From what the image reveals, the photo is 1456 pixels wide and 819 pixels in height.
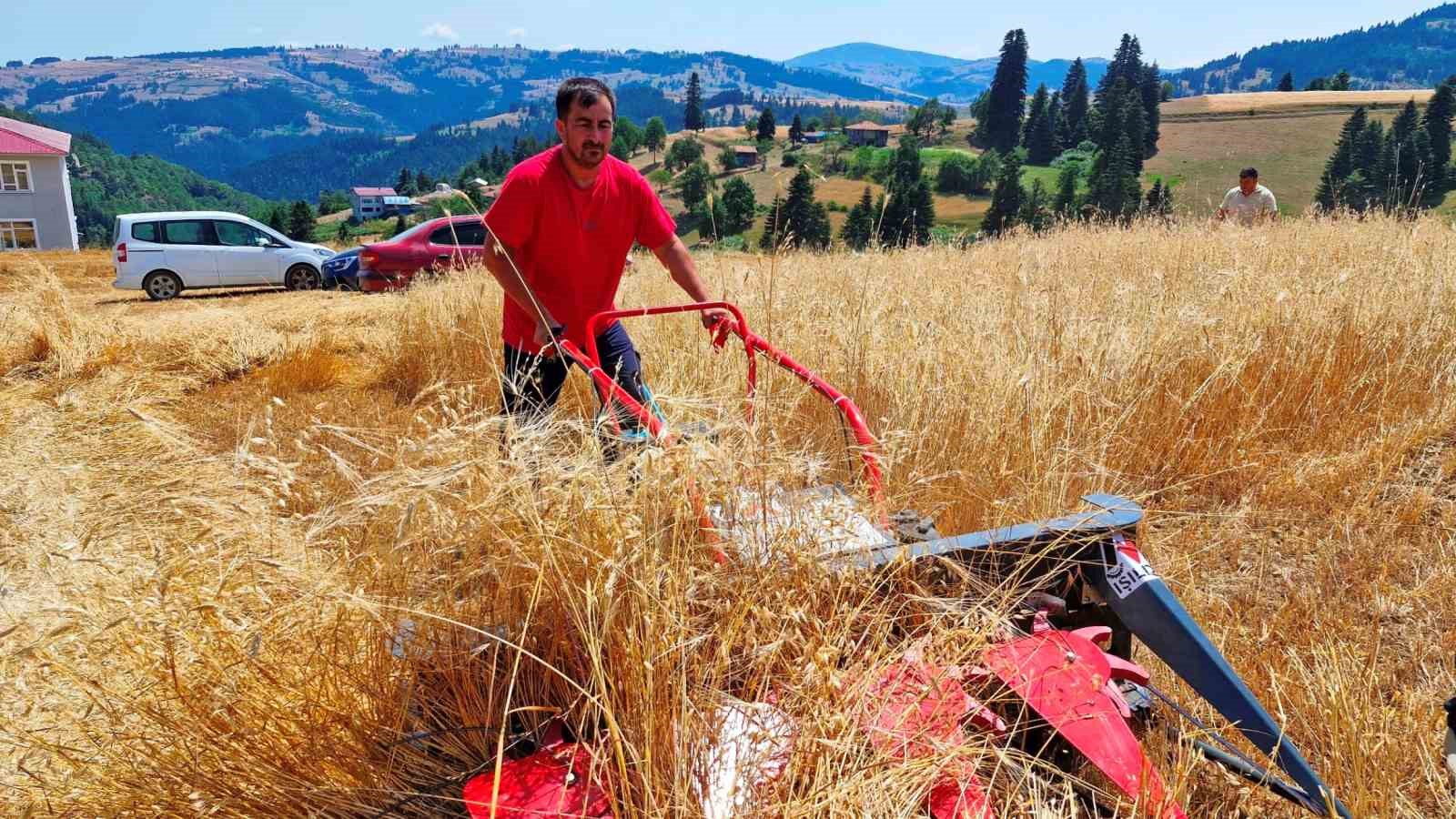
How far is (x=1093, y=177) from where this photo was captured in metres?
71.2

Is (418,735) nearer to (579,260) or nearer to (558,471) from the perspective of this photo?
(558,471)

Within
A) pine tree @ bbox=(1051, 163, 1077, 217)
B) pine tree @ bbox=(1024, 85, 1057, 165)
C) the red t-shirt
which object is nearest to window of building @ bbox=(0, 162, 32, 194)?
pine tree @ bbox=(1051, 163, 1077, 217)

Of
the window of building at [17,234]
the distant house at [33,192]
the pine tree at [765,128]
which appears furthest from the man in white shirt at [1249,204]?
the pine tree at [765,128]

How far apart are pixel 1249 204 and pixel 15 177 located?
250 feet

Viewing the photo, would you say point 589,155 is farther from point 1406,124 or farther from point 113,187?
point 113,187

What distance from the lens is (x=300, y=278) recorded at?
1677 centimetres

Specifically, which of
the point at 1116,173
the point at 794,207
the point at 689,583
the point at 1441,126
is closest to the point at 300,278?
the point at 794,207

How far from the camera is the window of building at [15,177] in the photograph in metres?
58.1

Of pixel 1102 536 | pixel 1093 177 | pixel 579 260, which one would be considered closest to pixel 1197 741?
pixel 1102 536

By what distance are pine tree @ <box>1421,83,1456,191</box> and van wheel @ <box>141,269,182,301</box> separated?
2744 inches

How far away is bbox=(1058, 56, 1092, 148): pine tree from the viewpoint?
99750 millimetres

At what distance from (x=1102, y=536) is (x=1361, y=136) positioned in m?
73.4

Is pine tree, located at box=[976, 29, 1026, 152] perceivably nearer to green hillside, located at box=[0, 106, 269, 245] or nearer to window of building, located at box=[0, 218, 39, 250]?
window of building, located at box=[0, 218, 39, 250]

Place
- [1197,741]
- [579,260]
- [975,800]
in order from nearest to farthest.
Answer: [975,800], [1197,741], [579,260]
